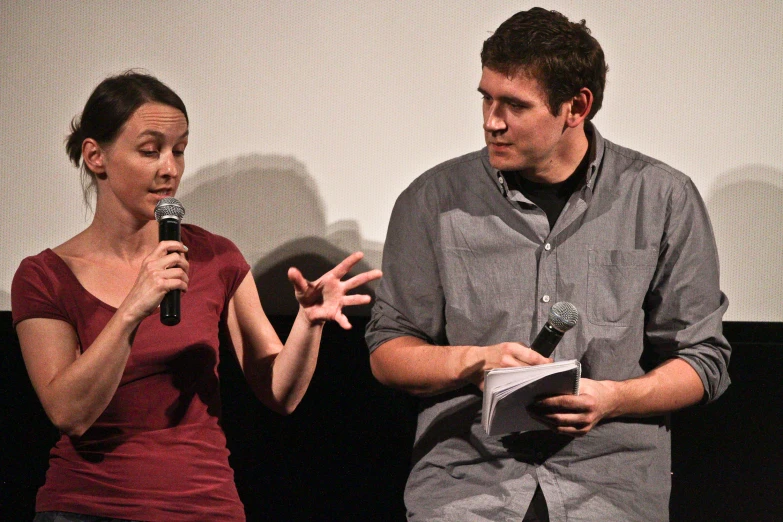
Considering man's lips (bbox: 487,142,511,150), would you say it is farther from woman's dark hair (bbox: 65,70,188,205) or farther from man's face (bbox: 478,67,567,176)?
woman's dark hair (bbox: 65,70,188,205)

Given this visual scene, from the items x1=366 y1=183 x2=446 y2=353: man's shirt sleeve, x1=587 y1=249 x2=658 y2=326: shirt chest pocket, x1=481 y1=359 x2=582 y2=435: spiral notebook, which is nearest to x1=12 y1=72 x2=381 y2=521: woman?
x1=366 y1=183 x2=446 y2=353: man's shirt sleeve

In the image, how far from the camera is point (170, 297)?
163 centimetres

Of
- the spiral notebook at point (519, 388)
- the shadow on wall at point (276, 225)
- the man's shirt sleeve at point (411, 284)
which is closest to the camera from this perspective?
the spiral notebook at point (519, 388)

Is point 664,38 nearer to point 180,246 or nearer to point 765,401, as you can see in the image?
point 765,401

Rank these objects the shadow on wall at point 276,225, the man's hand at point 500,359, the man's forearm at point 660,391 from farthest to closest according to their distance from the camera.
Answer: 1. the shadow on wall at point 276,225
2. the man's forearm at point 660,391
3. the man's hand at point 500,359

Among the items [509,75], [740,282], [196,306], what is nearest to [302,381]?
[196,306]

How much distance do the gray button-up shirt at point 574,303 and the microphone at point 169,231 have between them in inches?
19.3

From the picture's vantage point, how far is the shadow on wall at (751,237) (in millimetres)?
2240

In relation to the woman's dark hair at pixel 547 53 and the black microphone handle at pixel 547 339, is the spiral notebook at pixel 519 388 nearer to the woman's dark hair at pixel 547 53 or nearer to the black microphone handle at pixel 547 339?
the black microphone handle at pixel 547 339

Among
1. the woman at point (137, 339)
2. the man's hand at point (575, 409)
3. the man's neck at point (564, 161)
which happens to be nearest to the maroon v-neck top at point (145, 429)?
the woman at point (137, 339)

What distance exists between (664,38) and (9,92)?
181 centimetres

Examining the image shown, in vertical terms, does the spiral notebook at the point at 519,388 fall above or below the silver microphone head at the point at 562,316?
below

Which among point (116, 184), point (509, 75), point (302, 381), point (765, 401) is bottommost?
point (765, 401)

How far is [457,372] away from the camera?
173 centimetres
